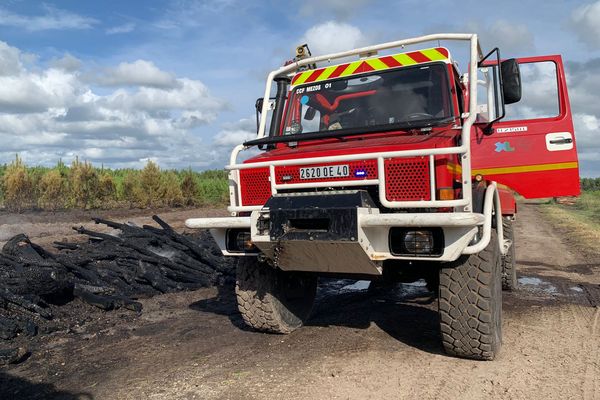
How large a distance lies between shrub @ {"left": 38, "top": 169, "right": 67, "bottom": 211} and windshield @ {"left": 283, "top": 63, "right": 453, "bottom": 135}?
54.9ft

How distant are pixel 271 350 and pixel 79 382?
1.56 metres

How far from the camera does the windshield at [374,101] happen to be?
14.7ft

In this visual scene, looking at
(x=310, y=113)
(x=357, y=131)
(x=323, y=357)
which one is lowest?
(x=323, y=357)

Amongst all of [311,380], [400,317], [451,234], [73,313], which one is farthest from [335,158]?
[73,313]

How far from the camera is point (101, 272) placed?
676cm

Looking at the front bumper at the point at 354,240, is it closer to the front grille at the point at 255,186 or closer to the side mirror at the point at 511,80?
the front grille at the point at 255,186

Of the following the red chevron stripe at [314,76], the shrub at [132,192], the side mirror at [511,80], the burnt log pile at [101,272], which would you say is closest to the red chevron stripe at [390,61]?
the red chevron stripe at [314,76]

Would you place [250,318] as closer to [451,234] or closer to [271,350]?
[271,350]

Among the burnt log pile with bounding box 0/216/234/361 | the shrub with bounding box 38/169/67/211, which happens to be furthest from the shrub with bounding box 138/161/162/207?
the burnt log pile with bounding box 0/216/234/361

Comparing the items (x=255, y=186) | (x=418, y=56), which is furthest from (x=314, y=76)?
(x=255, y=186)

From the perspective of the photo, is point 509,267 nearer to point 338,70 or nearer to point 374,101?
point 374,101

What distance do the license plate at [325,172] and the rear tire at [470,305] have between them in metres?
1.08

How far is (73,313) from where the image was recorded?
19.0 ft

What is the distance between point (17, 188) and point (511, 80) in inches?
744
